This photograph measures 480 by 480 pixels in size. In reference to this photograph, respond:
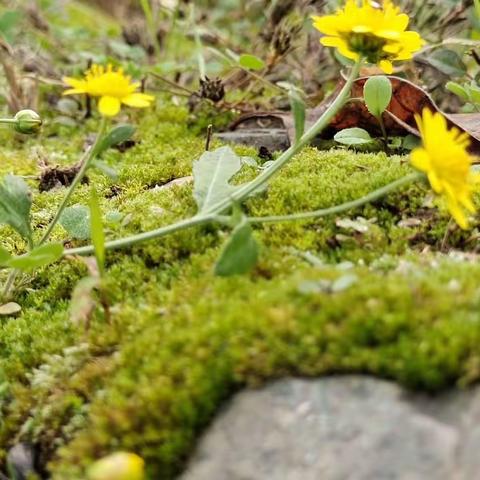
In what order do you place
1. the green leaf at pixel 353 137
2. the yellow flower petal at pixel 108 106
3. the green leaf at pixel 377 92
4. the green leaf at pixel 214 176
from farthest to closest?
the green leaf at pixel 353 137, the green leaf at pixel 377 92, the green leaf at pixel 214 176, the yellow flower petal at pixel 108 106

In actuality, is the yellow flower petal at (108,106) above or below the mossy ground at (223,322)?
above

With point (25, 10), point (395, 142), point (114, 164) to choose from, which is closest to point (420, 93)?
point (395, 142)

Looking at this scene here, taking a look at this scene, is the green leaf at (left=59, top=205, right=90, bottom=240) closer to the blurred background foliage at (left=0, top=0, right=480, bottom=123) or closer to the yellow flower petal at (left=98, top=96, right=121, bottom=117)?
the yellow flower petal at (left=98, top=96, right=121, bottom=117)

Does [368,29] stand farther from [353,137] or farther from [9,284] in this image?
[9,284]

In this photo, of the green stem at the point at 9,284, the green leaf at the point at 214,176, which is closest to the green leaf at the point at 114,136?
the green leaf at the point at 214,176

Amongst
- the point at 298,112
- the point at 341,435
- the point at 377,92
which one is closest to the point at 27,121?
the point at 298,112

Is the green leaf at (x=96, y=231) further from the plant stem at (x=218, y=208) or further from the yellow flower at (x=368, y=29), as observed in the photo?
the yellow flower at (x=368, y=29)

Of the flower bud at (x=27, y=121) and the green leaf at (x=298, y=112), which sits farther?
the flower bud at (x=27, y=121)
